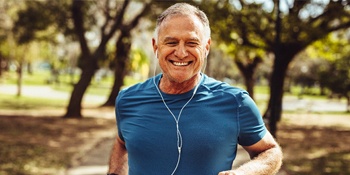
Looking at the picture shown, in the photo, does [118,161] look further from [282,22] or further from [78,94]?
[78,94]

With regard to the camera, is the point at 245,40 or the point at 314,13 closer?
the point at 314,13

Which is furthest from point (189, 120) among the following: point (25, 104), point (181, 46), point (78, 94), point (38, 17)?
point (25, 104)

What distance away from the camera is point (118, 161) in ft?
8.32

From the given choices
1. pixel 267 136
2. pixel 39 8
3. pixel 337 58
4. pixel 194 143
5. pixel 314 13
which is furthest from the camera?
pixel 337 58

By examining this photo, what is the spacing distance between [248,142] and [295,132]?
1557 cm

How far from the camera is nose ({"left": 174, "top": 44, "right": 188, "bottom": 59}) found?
216 cm

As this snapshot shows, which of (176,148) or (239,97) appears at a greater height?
(239,97)

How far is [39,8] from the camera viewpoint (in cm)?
1844

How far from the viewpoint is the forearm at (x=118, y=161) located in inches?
98.8

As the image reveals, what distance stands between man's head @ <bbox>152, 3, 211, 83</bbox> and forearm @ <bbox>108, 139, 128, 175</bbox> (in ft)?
1.86

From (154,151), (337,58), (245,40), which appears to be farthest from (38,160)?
(337,58)

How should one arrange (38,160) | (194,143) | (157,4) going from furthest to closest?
(157,4) < (38,160) < (194,143)

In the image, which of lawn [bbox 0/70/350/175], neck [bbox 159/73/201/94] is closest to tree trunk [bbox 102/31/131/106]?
lawn [bbox 0/70/350/175]

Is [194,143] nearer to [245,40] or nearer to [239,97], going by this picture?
[239,97]
